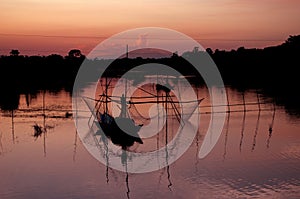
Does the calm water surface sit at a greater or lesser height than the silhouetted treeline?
lesser

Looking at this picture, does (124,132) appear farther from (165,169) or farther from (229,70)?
(229,70)

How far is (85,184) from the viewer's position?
34.5 feet

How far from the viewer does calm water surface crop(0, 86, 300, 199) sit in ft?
32.3

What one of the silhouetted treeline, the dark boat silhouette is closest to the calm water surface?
the dark boat silhouette

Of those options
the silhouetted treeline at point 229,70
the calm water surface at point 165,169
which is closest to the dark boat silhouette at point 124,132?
the calm water surface at point 165,169

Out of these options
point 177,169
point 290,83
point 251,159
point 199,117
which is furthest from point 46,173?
point 290,83

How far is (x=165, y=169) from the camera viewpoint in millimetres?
11750

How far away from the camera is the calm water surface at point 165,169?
9.86m

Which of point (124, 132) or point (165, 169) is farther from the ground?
A: point (124, 132)

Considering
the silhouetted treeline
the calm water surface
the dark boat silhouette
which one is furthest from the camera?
the silhouetted treeline

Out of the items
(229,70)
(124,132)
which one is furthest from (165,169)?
(229,70)

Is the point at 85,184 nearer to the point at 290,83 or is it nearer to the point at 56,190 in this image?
the point at 56,190

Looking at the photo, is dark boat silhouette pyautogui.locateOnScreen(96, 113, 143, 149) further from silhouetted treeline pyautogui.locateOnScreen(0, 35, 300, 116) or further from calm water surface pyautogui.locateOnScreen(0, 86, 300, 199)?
silhouetted treeline pyautogui.locateOnScreen(0, 35, 300, 116)

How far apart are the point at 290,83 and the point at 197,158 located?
97.0 ft
